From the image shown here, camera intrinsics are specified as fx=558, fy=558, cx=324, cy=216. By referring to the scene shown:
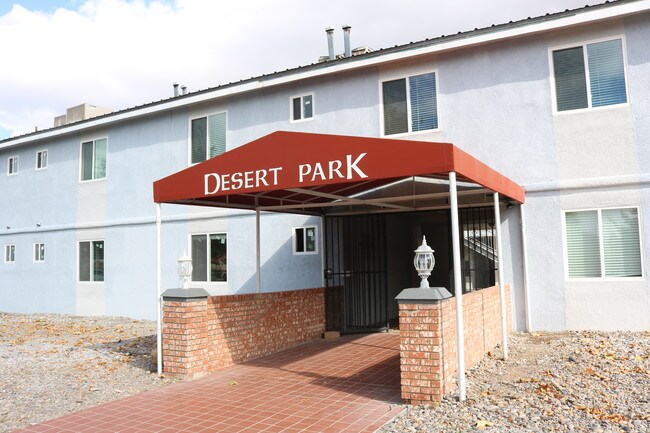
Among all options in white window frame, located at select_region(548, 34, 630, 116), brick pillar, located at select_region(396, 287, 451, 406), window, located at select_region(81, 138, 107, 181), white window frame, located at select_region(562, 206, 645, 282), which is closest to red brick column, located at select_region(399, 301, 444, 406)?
brick pillar, located at select_region(396, 287, 451, 406)

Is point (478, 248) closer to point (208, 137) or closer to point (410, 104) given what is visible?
point (410, 104)

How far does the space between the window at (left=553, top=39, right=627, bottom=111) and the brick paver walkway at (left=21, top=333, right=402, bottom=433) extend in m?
5.83

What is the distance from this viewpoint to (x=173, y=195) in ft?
26.8

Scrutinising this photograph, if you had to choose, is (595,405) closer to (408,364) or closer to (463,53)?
(408,364)

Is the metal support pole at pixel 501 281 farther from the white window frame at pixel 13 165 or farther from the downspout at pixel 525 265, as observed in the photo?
the white window frame at pixel 13 165

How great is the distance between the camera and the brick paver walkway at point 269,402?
580 centimetres

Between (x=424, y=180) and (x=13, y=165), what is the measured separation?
52.1 feet

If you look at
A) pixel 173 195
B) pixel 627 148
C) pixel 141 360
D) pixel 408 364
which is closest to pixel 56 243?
pixel 141 360

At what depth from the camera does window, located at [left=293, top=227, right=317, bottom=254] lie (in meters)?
12.7

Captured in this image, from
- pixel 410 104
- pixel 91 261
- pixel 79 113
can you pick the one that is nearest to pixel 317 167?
pixel 410 104

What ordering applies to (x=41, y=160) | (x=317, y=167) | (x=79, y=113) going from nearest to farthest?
(x=317, y=167) < (x=41, y=160) < (x=79, y=113)

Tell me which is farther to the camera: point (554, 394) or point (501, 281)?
point (501, 281)

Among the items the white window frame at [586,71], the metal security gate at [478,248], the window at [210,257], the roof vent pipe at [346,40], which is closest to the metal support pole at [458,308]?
the metal security gate at [478,248]

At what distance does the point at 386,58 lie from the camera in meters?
11.7
